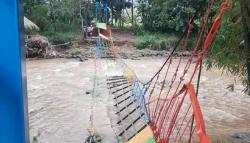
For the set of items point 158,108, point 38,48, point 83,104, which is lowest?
point 83,104

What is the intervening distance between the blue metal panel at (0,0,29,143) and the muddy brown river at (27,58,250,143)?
4221mm

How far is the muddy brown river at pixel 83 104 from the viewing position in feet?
18.7

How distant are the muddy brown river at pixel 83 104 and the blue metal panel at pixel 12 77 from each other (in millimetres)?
4221

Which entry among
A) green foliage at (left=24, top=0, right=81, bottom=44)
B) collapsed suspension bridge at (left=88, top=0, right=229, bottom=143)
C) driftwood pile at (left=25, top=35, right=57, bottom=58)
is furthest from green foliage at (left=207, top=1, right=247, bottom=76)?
green foliage at (left=24, top=0, right=81, bottom=44)


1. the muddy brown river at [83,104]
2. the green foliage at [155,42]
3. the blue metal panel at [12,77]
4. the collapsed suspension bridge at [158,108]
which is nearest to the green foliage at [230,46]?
the collapsed suspension bridge at [158,108]

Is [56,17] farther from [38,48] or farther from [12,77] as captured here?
[12,77]

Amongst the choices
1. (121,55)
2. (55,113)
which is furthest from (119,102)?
(121,55)

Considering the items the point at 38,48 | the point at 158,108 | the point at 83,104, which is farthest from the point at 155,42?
the point at 158,108

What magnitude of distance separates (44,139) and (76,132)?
0.45 m

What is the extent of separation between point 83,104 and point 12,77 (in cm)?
658

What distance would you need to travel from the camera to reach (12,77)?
90 cm

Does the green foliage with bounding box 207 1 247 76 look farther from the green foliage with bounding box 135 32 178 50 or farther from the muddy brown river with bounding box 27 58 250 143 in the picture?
the green foliage with bounding box 135 32 178 50

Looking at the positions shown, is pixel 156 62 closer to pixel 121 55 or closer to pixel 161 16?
pixel 121 55

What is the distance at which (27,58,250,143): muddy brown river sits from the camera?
571 cm
